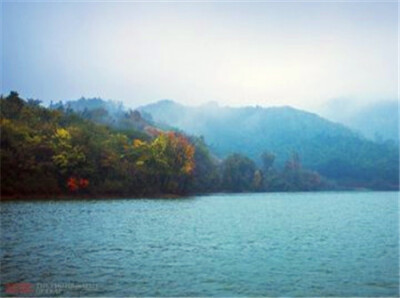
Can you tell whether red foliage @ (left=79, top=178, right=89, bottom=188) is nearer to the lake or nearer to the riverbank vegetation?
the riverbank vegetation

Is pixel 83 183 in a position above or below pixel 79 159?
below

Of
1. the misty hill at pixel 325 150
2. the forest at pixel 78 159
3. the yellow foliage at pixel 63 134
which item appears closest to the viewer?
the forest at pixel 78 159

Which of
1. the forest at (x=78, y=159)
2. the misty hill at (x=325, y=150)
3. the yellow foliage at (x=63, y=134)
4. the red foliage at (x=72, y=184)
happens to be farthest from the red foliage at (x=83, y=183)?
the misty hill at (x=325, y=150)

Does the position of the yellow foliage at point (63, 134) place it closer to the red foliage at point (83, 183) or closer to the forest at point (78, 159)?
the forest at point (78, 159)

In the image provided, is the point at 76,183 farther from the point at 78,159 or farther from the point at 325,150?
the point at 325,150

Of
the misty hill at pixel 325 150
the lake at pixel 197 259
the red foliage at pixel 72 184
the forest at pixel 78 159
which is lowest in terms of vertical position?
the lake at pixel 197 259

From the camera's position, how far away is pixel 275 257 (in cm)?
1858

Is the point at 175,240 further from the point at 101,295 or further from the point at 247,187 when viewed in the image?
the point at 247,187

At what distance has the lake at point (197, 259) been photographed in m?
13.9

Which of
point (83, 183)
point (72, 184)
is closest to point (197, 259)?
point (72, 184)

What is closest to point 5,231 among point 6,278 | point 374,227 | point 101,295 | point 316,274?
point 6,278

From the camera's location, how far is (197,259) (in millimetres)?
18031

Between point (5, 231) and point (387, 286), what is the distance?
18.9 m

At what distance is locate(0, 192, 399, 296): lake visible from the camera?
45.5 ft
